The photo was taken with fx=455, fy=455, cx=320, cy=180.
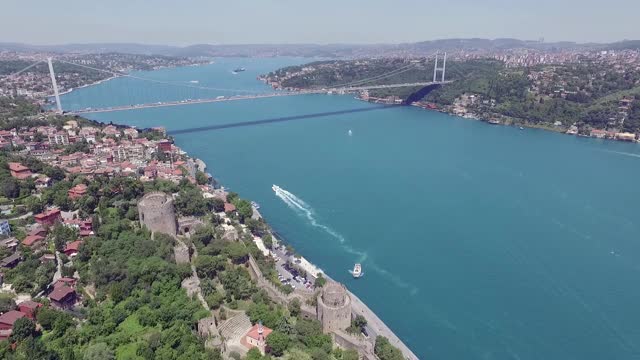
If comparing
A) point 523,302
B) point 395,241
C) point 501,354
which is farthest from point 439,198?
point 501,354

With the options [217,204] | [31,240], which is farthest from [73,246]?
[217,204]

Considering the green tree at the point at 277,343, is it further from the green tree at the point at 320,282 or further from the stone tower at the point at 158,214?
the stone tower at the point at 158,214

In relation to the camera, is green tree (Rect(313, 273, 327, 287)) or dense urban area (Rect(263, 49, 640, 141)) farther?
dense urban area (Rect(263, 49, 640, 141))

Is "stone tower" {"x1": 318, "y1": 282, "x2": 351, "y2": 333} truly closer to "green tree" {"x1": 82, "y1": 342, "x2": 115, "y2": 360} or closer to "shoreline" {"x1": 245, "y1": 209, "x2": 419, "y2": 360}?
"shoreline" {"x1": 245, "y1": 209, "x2": 419, "y2": 360}

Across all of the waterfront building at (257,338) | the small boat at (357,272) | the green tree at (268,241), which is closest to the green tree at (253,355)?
the waterfront building at (257,338)

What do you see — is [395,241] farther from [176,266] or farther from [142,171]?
[142,171]

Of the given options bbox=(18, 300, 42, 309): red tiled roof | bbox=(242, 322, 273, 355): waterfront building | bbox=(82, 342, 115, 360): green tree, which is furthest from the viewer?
bbox=(18, 300, 42, 309): red tiled roof

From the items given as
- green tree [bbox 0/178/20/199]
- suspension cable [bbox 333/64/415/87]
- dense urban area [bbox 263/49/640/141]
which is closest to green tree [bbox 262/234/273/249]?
green tree [bbox 0/178/20/199]
